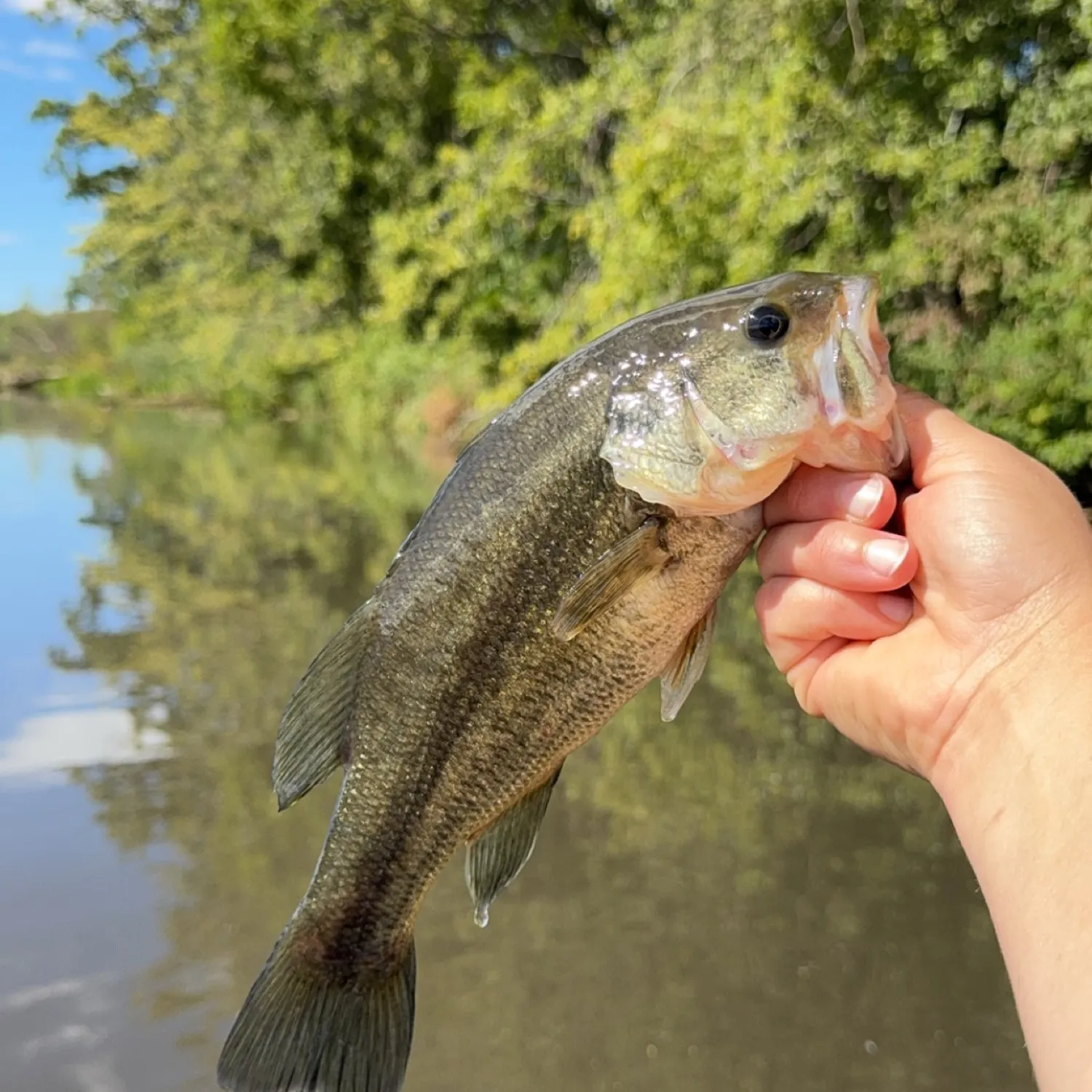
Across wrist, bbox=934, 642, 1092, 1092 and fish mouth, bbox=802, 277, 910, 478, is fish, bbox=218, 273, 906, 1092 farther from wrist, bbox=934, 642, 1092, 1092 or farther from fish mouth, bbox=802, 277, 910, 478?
wrist, bbox=934, 642, 1092, 1092

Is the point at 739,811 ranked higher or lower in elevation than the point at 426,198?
lower

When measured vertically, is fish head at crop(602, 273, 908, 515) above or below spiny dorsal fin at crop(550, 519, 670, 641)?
above

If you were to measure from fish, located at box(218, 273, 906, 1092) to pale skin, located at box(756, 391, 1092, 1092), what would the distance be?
115mm

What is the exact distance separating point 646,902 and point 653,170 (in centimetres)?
706

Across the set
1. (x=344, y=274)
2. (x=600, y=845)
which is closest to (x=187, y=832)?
(x=600, y=845)

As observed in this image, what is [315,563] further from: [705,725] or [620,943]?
[620,943]

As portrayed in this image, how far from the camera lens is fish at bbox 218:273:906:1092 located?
68.4 inches

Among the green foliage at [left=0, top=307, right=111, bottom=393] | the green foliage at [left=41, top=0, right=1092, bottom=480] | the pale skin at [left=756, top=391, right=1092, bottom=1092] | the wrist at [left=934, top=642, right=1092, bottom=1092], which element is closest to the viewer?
the wrist at [left=934, top=642, right=1092, bottom=1092]

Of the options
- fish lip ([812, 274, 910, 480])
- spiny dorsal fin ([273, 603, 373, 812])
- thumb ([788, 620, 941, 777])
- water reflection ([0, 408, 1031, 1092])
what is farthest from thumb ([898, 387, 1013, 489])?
water reflection ([0, 408, 1031, 1092])

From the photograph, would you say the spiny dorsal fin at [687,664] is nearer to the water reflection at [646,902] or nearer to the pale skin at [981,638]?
the pale skin at [981,638]

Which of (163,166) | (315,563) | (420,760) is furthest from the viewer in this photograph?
(163,166)

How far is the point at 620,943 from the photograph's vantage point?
126 inches

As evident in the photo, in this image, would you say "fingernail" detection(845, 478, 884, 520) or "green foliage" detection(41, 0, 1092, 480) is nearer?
"fingernail" detection(845, 478, 884, 520)

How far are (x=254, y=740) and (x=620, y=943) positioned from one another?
7.65ft
